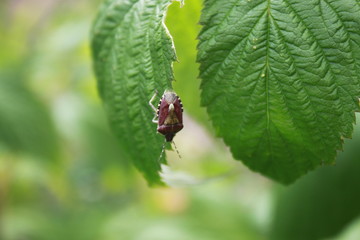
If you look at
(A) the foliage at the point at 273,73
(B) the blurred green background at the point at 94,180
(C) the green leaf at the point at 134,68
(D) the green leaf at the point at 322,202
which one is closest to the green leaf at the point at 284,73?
(A) the foliage at the point at 273,73

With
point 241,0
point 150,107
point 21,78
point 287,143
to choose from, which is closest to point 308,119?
point 287,143

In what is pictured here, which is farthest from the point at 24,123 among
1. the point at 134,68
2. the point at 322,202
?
the point at 134,68

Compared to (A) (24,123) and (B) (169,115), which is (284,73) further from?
(A) (24,123)

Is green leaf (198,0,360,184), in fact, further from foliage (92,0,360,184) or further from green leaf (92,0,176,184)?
green leaf (92,0,176,184)

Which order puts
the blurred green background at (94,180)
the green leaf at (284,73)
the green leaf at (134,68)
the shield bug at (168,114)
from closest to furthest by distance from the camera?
the green leaf at (284,73) → the green leaf at (134,68) → the shield bug at (168,114) → the blurred green background at (94,180)

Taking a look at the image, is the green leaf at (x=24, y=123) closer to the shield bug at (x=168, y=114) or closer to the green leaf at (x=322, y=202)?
the green leaf at (x=322, y=202)
